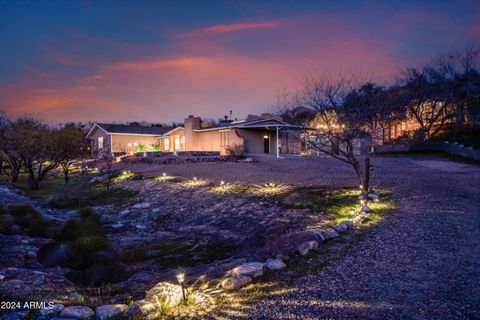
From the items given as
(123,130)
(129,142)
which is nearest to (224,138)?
(129,142)

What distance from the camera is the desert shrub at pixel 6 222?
27.4 ft

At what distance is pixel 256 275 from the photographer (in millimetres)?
4621

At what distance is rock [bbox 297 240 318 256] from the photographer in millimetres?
5422

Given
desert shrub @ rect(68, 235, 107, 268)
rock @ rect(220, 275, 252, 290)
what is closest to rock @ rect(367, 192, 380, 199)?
rock @ rect(220, 275, 252, 290)

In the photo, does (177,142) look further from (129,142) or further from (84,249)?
(84,249)

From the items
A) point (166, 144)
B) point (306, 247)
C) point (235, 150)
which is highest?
point (166, 144)

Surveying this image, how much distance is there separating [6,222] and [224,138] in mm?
21624

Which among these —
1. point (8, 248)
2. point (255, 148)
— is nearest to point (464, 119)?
point (255, 148)

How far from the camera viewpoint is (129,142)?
37.8m

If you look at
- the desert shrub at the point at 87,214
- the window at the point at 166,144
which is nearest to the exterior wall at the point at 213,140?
the window at the point at 166,144

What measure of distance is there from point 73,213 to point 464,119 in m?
29.4

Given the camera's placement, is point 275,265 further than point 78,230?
No

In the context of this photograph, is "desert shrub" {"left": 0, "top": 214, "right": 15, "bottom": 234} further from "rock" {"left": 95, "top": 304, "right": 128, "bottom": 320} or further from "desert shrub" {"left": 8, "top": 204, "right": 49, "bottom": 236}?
"rock" {"left": 95, "top": 304, "right": 128, "bottom": 320}

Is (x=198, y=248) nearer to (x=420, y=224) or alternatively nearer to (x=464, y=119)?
(x=420, y=224)
